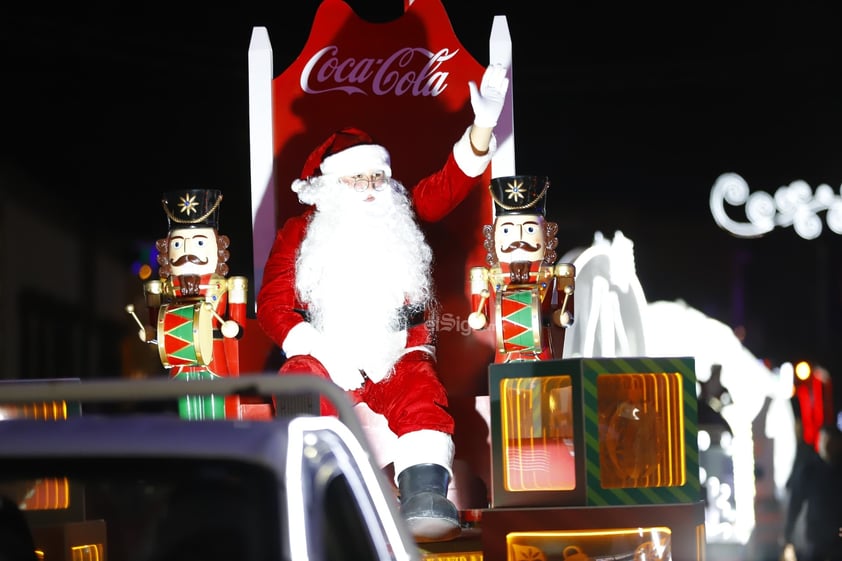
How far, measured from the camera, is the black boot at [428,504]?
5609 millimetres

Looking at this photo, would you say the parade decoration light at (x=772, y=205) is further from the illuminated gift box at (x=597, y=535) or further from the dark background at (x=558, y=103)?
the illuminated gift box at (x=597, y=535)

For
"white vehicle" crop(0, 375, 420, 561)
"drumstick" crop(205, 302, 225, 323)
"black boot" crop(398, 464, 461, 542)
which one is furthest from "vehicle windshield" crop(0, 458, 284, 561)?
"drumstick" crop(205, 302, 225, 323)

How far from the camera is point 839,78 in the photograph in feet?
45.7

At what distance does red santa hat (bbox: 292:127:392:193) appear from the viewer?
6.92 m

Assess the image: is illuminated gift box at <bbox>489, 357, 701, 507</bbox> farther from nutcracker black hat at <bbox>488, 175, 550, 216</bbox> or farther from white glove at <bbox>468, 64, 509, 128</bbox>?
white glove at <bbox>468, 64, 509, 128</bbox>

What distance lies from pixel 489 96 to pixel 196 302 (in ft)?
5.82

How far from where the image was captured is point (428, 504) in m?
5.71

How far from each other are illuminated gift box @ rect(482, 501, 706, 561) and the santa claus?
Answer: 0.91 m

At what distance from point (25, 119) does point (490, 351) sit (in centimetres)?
922

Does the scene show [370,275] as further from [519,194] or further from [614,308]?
[614,308]

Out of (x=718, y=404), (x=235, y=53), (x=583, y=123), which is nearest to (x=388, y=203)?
(x=235, y=53)

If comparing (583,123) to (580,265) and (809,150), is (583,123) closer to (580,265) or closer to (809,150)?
(809,150)

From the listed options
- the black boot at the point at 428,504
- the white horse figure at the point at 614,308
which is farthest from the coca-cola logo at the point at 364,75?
the black boot at the point at 428,504

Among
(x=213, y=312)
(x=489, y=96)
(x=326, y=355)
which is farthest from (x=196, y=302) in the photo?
(x=489, y=96)
